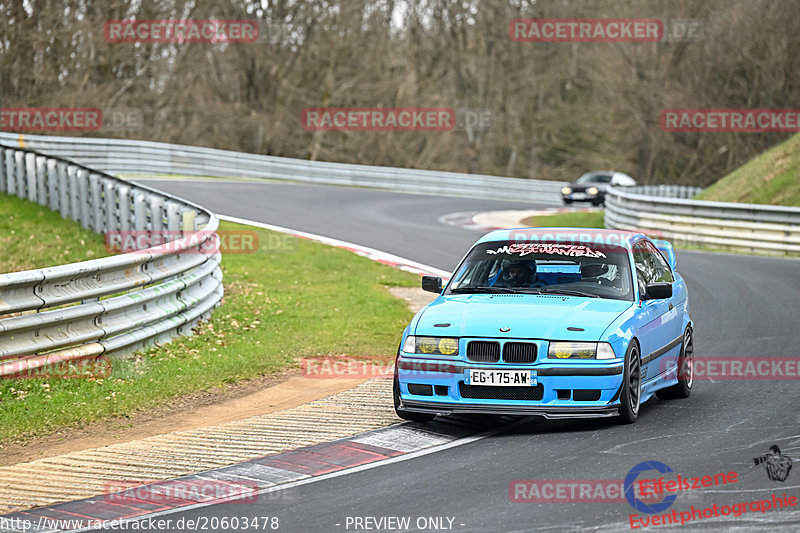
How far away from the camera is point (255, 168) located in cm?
3694

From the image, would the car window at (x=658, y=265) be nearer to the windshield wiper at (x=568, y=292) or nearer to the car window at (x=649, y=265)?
the car window at (x=649, y=265)

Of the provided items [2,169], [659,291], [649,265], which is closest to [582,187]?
[2,169]

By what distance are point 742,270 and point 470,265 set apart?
1045 cm

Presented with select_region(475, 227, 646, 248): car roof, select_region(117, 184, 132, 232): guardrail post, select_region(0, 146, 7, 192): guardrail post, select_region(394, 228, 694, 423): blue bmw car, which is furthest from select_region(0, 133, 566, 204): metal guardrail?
select_region(394, 228, 694, 423): blue bmw car

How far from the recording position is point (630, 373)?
26.1ft

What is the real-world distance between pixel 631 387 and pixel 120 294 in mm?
6520

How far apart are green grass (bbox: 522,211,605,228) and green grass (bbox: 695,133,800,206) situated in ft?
9.79

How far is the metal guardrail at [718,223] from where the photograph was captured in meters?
21.4

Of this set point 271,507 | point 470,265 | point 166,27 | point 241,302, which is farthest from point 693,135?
point 271,507

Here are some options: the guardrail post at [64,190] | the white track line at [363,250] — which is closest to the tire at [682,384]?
the white track line at [363,250]

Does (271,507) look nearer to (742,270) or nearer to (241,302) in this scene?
(241,302)

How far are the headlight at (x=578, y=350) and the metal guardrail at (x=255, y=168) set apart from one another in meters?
25.8

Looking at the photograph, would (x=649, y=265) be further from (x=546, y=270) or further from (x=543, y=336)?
(x=543, y=336)

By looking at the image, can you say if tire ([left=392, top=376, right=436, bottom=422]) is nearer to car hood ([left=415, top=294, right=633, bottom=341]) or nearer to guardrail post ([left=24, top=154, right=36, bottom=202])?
car hood ([left=415, top=294, right=633, bottom=341])
